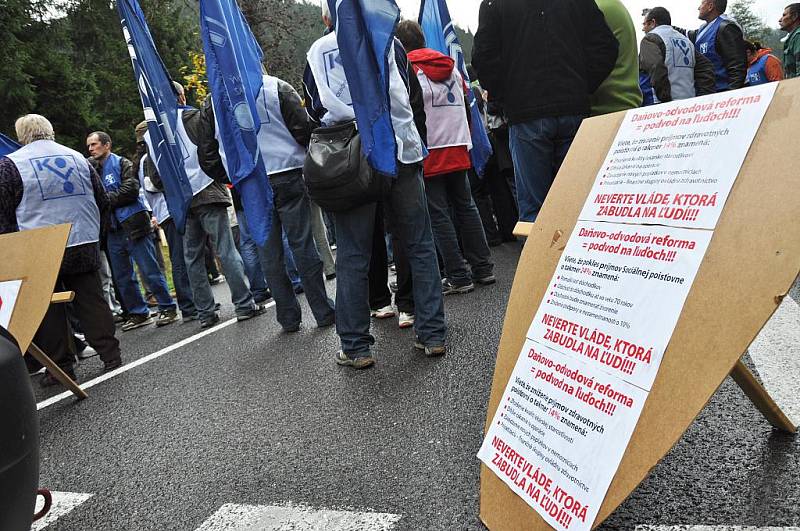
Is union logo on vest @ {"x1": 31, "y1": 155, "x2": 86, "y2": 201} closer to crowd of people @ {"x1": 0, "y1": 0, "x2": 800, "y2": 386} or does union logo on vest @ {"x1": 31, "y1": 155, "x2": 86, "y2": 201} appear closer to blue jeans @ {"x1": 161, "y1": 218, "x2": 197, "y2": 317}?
crowd of people @ {"x1": 0, "y1": 0, "x2": 800, "y2": 386}

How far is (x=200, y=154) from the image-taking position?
4.99 m

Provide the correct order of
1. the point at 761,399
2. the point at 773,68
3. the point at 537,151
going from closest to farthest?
the point at 761,399 < the point at 537,151 < the point at 773,68

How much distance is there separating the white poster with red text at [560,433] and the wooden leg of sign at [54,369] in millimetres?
2909

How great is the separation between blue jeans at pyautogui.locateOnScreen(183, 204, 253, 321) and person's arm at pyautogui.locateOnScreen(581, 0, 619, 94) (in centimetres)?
367

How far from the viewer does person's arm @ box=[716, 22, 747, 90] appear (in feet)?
19.6

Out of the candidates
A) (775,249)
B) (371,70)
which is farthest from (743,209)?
(371,70)

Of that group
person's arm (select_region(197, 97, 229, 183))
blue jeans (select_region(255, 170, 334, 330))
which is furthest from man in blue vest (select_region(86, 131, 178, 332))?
blue jeans (select_region(255, 170, 334, 330))

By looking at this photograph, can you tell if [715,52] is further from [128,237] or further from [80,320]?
[128,237]

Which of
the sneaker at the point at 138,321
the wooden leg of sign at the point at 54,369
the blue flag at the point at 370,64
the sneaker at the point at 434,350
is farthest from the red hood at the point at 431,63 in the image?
the sneaker at the point at 138,321

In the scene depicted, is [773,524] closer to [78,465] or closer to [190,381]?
A: [78,465]

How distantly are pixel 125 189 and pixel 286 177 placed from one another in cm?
277

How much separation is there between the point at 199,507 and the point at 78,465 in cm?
105

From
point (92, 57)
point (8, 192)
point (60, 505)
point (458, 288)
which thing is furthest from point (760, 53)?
point (92, 57)

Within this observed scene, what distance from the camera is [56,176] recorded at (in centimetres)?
465
